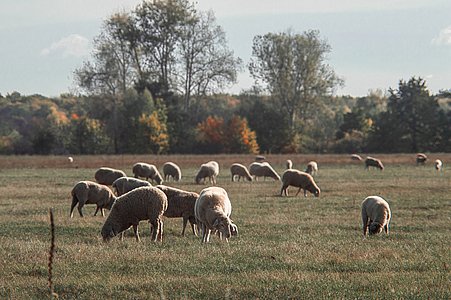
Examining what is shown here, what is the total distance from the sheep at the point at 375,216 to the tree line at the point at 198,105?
62.9 metres

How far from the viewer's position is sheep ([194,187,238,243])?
15.8m

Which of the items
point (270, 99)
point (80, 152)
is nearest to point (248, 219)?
point (80, 152)

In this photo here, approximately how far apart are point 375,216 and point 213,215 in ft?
15.4

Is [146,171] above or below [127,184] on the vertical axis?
below

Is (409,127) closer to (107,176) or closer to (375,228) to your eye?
(107,176)

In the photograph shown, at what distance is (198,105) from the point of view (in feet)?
295

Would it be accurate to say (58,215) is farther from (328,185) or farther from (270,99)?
(270,99)

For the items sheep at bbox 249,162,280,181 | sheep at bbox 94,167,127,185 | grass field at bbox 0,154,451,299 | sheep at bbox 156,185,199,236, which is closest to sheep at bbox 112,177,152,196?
grass field at bbox 0,154,451,299

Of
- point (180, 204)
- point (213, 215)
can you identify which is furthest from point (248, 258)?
point (180, 204)

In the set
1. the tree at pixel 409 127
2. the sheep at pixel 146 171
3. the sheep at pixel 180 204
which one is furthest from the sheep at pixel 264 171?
the tree at pixel 409 127

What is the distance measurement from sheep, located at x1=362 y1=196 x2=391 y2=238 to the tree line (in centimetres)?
6285

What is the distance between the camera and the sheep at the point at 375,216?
57.0ft

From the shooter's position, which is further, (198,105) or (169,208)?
(198,105)

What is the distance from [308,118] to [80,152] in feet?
103
